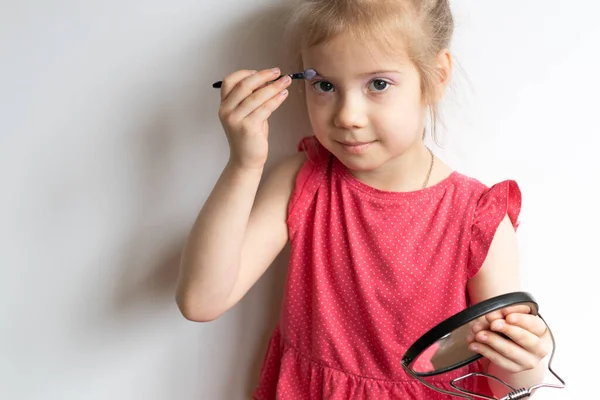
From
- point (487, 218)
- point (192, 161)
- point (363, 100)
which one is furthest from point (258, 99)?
point (487, 218)

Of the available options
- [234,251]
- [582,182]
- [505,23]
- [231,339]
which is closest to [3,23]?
[234,251]

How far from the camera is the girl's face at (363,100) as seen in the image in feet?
2.81

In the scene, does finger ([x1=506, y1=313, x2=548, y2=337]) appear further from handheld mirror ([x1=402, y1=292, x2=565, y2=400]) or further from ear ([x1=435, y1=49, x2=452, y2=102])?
ear ([x1=435, y1=49, x2=452, y2=102])

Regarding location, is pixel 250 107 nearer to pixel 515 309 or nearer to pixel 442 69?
pixel 442 69

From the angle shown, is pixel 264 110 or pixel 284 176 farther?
pixel 284 176

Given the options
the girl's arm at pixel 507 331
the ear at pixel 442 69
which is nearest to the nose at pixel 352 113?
the ear at pixel 442 69

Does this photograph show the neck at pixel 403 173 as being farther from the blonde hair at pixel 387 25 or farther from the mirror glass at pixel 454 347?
the mirror glass at pixel 454 347

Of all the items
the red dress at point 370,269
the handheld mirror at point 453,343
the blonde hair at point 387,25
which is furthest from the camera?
the red dress at point 370,269

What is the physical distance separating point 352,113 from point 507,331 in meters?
0.30

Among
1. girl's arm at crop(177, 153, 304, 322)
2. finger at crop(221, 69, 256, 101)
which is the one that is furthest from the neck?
finger at crop(221, 69, 256, 101)

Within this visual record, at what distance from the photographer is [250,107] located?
2.86 ft

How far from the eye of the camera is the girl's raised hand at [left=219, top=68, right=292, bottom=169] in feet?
2.87

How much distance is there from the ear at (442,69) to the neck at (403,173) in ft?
0.26

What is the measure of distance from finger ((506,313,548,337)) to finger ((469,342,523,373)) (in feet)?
0.14
